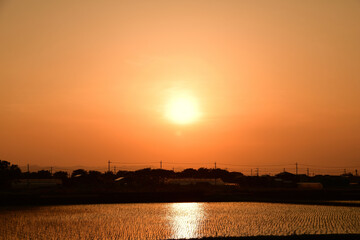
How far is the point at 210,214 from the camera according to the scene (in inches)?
1310

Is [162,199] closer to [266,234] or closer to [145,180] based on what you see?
[266,234]

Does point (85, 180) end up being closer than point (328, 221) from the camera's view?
No

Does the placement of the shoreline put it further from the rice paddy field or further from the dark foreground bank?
the dark foreground bank

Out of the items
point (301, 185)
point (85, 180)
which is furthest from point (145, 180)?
point (301, 185)

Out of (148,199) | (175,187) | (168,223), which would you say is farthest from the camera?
(175,187)

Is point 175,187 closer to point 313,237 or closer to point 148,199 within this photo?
point 148,199

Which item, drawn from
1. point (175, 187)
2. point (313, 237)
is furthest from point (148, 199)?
point (313, 237)

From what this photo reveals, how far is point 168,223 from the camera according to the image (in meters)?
28.0

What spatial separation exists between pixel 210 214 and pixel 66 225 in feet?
35.1

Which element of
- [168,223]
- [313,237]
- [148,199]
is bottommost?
[313,237]

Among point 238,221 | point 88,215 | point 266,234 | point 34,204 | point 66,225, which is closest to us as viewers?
point 266,234

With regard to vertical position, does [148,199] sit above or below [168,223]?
above

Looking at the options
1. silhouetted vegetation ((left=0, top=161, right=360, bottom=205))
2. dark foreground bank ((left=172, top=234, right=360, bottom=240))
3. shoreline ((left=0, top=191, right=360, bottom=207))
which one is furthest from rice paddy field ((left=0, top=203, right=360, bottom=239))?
silhouetted vegetation ((left=0, top=161, right=360, bottom=205))

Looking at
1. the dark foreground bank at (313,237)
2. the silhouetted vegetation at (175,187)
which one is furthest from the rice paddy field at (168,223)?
the silhouetted vegetation at (175,187)
